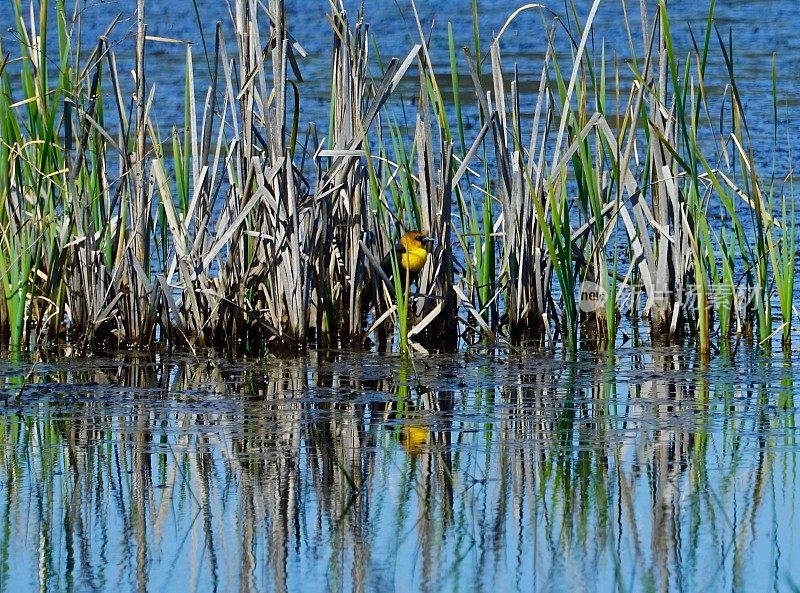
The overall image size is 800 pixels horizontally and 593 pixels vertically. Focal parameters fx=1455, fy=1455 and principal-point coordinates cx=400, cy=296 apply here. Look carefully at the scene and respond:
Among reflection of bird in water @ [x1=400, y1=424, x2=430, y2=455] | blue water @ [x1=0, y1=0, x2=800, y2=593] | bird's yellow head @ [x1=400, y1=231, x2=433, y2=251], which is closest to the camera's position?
blue water @ [x1=0, y1=0, x2=800, y2=593]

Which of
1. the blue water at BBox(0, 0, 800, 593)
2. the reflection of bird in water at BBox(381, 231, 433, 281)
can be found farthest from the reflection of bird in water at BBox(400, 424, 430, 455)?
the reflection of bird in water at BBox(381, 231, 433, 281)

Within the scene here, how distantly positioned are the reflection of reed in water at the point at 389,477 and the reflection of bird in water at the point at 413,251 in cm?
51

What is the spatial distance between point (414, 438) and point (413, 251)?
4.86ft

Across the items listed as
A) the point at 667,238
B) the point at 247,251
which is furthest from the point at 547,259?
the point at 247,251

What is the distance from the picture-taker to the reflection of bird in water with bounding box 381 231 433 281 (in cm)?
569

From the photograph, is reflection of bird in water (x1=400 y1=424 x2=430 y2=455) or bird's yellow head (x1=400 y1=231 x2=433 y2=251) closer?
reflection of bird in water (x1=400 y1=424 x2=430 y2=455)

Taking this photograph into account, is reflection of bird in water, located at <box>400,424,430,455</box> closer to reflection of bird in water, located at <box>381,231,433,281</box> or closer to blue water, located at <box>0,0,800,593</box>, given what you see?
blue water, located at <box>0,0,800,593</box>

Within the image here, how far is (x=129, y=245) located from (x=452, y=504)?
7.82ft

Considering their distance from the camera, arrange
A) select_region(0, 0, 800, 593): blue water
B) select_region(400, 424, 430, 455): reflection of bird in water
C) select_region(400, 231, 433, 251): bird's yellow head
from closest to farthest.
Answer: select_region(0, 0, 800, 593): blue water < select_region(400, 424, 430, 455): reflection of bird in water < select_region(400, 231, 433, 251): bird's yellow head

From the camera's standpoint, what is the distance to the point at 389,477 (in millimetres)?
3928

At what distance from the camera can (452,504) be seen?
145 inches

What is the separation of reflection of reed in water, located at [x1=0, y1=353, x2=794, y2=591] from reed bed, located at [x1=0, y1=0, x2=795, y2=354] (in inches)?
17.0

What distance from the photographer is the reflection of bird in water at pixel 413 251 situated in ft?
18.7

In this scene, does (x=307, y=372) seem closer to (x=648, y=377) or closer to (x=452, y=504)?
(x=648, y=377)
